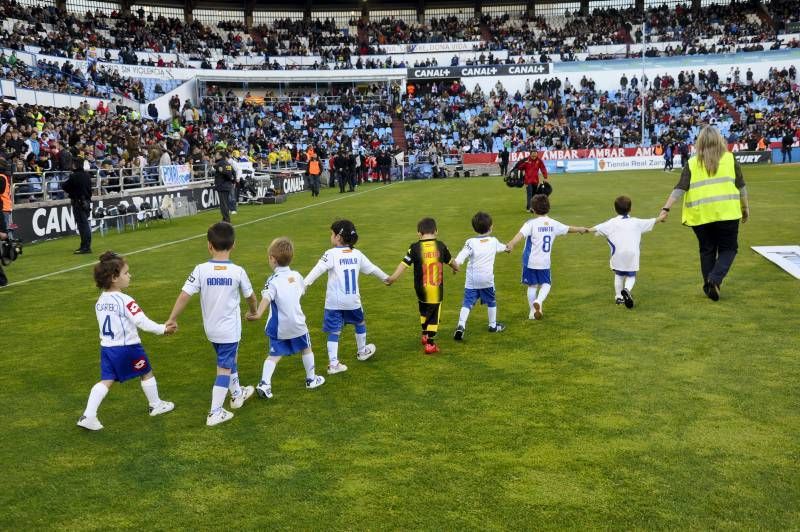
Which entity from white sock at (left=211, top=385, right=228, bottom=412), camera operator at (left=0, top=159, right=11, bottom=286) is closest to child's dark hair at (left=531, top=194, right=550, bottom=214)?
white sock at (left=211, top=385, right=228, bottom=412)

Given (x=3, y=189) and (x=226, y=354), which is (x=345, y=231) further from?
(x=3, y=189)

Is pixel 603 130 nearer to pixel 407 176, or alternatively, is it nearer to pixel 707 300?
pixel 407 176

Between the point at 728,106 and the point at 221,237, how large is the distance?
57615 millimetres

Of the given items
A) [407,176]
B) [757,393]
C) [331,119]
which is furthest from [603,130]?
[757,393]

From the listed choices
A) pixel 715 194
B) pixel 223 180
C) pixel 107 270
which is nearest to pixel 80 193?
pixel 223 180

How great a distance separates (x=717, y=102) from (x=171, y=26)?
148ft

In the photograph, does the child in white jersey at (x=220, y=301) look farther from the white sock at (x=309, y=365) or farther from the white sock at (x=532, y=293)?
the white sock at (x=532, y=293)

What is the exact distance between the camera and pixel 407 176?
47.0 meters

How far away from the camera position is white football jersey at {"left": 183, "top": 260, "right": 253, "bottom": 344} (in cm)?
562

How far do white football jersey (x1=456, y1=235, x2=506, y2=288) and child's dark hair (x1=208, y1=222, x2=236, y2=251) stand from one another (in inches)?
113

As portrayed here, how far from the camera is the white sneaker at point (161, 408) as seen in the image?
5879 mm

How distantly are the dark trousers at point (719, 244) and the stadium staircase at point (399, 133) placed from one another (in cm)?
4573

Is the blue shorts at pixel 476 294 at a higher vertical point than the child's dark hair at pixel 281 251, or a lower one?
lower

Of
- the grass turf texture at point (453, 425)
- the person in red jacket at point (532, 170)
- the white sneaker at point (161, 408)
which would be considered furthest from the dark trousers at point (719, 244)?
the person in red jacket at point (532, 170)
